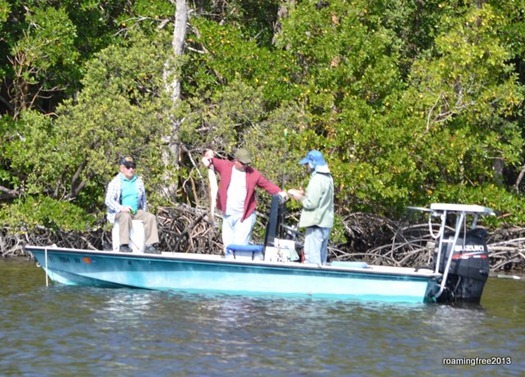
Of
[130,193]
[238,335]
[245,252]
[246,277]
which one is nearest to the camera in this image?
[238,335]

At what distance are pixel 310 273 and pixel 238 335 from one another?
307cm

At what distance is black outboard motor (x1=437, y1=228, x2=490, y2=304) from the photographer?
15797 millimetres

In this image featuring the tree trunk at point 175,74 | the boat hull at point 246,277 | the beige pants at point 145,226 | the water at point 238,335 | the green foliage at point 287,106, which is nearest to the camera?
the water at point 238,335

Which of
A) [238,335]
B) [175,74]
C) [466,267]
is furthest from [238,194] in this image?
[175,74]

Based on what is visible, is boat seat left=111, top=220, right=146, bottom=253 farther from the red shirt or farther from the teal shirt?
the red shirt

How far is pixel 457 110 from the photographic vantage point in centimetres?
2247

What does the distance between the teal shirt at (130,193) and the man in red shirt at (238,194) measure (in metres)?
0.97

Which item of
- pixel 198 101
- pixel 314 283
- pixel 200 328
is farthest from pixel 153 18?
pixel 200 328

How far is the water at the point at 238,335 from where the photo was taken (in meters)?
11.5

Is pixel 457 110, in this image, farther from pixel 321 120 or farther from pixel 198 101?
pixel 198 101

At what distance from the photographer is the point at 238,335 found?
42.9ft

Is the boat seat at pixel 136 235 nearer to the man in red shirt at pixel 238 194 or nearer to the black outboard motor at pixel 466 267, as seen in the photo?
the man in red shirt at pixel 238 194

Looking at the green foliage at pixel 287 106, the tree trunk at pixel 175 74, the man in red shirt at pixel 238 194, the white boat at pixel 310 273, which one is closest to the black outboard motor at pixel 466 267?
the white boat at pixel 310 273

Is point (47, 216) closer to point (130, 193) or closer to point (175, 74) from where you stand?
point (175, 74)
